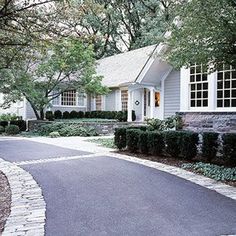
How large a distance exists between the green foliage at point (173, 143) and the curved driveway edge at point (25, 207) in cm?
427

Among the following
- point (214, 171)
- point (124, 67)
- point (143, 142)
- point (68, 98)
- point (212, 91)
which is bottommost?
point (214, 171)

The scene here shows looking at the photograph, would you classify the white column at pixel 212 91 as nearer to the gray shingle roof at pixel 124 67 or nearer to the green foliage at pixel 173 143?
the green foliage at pixel 173 143

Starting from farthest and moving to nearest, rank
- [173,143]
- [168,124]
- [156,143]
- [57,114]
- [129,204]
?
[57,114], [168,124], [156,143], [173,143], [129,204]

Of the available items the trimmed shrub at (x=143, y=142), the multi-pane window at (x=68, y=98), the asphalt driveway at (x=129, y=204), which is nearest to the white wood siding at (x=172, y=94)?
the trimmed shrub at (x=143, y=142)

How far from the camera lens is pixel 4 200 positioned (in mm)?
5820

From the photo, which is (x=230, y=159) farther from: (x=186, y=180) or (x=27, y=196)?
(x=27, y=196)

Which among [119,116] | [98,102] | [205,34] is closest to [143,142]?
[205,34]

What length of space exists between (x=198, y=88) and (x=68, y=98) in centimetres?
1520

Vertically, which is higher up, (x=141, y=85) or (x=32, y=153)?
(x=141, y=85)

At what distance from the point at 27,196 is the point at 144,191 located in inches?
82.7

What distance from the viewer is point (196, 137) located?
963 centimetres

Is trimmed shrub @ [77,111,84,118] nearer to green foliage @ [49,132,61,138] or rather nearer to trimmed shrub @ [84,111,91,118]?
trimmed shrub @ [84,111,91,118]

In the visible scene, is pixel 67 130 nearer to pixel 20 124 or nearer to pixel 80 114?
pixel 20 124

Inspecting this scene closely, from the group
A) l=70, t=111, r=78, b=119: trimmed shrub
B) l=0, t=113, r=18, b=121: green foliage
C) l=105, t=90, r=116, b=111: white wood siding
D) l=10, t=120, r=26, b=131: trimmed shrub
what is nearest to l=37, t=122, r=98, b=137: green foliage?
l=10, t=120, r=26, b=131: trimmed shrub
